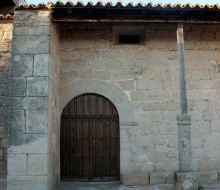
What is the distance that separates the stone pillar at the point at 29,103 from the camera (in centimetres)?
492

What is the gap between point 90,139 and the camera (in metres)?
6.11

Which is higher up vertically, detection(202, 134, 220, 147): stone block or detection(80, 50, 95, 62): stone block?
detection(80, 50, 95, 62): stone block

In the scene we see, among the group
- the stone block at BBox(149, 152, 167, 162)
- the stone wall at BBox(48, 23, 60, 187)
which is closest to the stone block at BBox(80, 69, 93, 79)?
the stone wall at BBox(48, 23, 60, 187)

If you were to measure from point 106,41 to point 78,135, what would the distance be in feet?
6.96

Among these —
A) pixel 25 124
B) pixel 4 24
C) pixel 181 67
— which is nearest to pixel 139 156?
pixel 181 67

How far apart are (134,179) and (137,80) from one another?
2.06m

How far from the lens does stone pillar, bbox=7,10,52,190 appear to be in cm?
492

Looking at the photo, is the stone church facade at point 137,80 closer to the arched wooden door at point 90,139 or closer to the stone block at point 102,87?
the stone block at point 102,87

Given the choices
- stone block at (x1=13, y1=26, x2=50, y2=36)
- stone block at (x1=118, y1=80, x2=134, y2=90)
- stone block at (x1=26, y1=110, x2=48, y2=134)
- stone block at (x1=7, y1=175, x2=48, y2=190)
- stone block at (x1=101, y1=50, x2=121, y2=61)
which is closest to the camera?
stone block at (x1=7, y1=175, x2=48, y2=190)

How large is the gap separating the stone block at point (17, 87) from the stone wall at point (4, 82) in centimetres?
98

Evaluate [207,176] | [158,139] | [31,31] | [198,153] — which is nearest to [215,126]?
[198,153]

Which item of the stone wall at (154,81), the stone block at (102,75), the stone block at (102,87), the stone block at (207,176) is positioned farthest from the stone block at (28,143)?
the stone block at (207,176)

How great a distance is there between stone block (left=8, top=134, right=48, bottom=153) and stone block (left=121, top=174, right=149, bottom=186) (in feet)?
5.93

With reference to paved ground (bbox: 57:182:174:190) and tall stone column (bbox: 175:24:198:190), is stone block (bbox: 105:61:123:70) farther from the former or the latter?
paved ground (bbox: 57:182:174:190)
